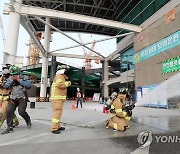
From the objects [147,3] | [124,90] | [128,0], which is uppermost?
[128,0]

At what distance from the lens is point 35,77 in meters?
51.8

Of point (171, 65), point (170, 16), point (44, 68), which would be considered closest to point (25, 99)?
point (171, 65)

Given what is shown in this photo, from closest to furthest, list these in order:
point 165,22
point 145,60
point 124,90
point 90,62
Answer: point 124,90
point 165,22
point 145,60
point 90,62

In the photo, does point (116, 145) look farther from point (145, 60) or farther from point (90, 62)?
point (90, 62)

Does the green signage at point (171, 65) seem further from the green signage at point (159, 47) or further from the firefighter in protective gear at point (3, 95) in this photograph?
the firefighter in protective gear at point (3, 95)

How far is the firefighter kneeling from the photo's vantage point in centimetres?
508

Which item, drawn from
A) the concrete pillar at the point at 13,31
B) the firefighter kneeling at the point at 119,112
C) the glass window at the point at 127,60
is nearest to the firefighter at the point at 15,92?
the firefighter kneeling at the point at 119,112

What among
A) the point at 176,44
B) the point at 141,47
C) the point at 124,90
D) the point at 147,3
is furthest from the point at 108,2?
the point at 124,90

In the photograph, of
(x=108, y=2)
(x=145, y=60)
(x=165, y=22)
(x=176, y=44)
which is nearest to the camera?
(x=176, y=44)

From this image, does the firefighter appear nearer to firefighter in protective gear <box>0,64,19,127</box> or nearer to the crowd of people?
the crowd of people

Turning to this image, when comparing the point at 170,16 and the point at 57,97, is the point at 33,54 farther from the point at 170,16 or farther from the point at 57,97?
the point at 57,97

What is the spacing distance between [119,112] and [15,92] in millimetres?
2919

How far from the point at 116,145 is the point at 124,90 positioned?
2115 mm

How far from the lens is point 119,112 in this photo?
5047 millimetres
